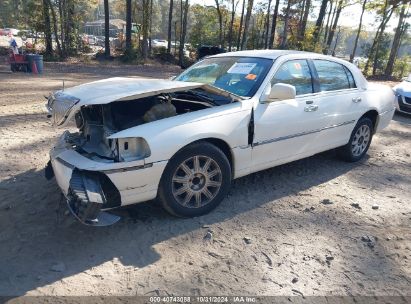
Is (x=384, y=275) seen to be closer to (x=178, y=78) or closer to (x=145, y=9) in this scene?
(x=178, y=78)

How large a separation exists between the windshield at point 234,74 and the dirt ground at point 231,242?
1.25 m

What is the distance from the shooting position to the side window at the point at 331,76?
4.69m

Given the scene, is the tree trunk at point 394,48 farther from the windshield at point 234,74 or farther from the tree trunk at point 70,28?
the windshield at point 234,74

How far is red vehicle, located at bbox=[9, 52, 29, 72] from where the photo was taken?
47.3ft

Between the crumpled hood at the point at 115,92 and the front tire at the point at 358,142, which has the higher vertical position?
the crumpled hood at the point at 115,92

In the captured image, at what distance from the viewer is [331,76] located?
487 centimetres

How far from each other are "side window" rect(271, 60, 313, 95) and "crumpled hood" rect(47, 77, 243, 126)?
71cm

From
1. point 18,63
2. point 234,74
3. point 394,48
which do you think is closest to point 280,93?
point 234,74

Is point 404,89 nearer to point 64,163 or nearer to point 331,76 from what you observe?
point 331,76

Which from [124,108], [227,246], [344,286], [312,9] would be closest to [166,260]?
[227,246]

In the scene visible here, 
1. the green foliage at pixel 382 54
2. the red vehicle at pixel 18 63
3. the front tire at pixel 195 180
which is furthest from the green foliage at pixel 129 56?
the green foliage at pixel 382 54

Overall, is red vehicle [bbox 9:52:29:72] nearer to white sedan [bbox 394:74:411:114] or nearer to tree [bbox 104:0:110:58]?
tree [bbox 104:0:110:58]

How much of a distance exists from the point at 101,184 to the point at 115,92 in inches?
37.8

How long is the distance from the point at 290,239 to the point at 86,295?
1889 mm
